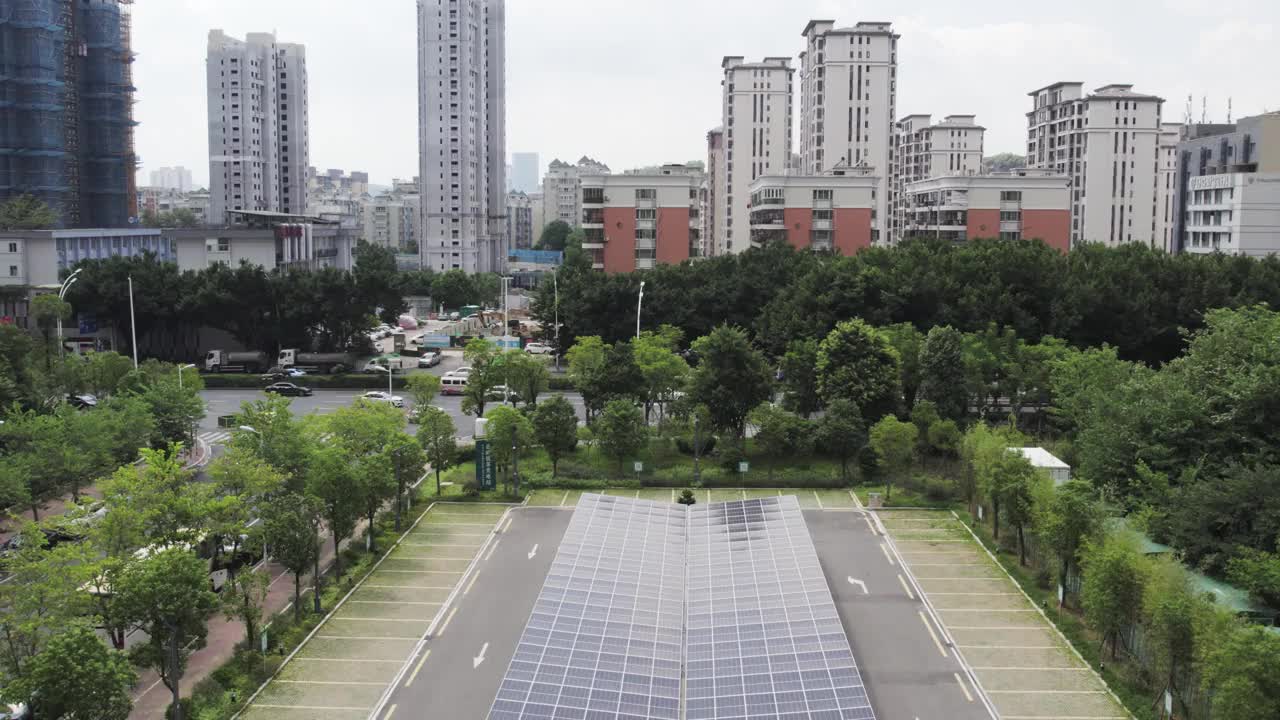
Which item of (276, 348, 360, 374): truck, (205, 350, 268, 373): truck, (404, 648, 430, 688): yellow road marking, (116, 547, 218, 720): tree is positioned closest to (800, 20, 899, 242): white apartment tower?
(276, 348, 360, 374): truck

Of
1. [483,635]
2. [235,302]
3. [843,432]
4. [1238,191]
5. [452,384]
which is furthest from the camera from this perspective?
[1238,191]

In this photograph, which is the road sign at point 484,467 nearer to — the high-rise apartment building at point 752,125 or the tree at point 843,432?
the tree at point 843,432

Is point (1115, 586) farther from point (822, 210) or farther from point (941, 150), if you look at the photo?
point (941, 150)

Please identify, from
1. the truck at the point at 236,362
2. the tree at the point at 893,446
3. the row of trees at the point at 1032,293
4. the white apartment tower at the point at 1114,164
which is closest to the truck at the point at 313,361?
the truck at the point at 236,362

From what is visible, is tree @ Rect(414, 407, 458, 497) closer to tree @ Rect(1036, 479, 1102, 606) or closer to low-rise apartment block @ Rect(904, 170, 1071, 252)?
tree @ Rect(1036, 479, 1102, 606)

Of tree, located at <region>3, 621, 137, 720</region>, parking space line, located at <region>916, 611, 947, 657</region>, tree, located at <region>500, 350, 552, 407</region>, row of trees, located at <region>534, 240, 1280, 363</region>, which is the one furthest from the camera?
row of trees, located at <region>534, 240, 1280, 363</region>

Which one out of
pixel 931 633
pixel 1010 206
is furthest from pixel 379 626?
pixel 1010 206
